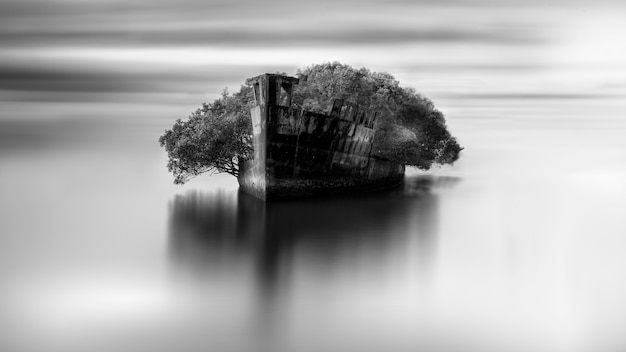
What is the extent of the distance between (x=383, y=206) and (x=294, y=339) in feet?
51.5

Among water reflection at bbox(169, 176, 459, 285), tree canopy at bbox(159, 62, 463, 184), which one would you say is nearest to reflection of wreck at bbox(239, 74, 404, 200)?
water reflection at bbox(169, 176, 459, 285)

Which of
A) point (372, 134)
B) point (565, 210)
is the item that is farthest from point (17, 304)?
point (565, 210)

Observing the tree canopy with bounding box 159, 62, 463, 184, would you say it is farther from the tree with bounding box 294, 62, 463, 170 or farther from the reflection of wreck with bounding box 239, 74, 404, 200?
the reflection of wreck with bounding box 239, 74, 404, 200

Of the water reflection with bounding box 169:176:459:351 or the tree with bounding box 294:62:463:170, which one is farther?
the tree with bounding box 294:62:463:170

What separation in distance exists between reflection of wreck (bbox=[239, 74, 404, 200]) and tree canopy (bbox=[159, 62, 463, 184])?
175cm

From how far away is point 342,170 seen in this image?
2308 cm

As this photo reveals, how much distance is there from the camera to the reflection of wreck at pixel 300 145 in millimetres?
19172

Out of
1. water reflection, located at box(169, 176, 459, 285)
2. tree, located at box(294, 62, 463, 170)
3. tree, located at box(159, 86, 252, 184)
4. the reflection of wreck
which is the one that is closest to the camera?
water reflection, located at box(169, 176, 459, 285)

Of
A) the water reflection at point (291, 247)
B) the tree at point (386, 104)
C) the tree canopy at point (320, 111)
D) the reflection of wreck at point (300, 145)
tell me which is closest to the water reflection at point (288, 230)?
the water reflection at point (291, 247)

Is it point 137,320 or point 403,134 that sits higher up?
point 403,134

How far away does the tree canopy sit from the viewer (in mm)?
24859

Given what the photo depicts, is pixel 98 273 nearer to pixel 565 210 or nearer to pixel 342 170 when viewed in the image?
pixel 342 170

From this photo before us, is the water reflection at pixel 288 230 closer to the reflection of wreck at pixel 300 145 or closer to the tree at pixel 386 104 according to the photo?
the reflection of wreck at pixel 300 145

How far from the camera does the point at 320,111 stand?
78.8ft
